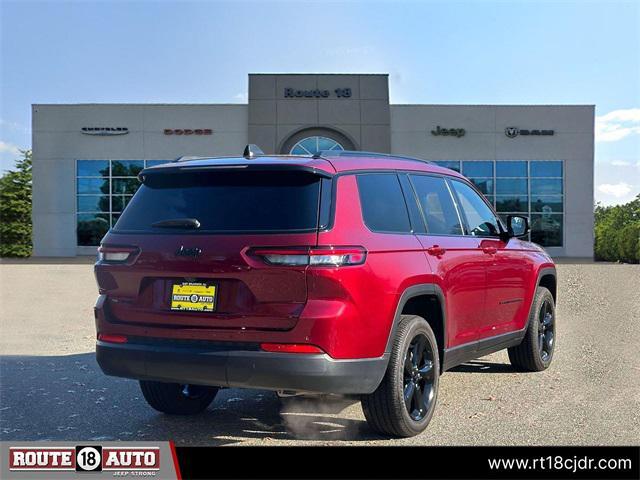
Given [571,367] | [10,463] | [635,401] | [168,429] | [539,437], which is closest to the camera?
[10,463]

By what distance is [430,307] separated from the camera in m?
A: 5.25

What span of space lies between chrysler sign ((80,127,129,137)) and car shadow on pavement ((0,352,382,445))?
29.2 meters

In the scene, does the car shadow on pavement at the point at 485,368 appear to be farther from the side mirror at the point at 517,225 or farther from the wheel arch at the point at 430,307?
the wheel arch at the point at 430,307

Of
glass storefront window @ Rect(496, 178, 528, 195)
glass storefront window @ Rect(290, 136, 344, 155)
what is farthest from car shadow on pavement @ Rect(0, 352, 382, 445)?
glass storefront window @ Rect(496, 178, 528, 195)

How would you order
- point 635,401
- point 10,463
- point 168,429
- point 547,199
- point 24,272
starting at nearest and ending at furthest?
point 10,463
point 168,429
point 635,401
point 24,272
point 547,199

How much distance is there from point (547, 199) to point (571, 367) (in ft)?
95.0

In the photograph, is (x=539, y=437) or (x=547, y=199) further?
(x=547, y=199)

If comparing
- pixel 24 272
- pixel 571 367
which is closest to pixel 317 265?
pixel 571 367

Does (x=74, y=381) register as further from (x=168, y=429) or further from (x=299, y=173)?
(x=299, y=173)

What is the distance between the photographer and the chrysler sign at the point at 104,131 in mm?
34750

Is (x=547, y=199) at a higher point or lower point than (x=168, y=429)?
higher

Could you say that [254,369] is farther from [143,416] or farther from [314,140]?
[314,140]

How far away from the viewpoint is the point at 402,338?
15.3 feet

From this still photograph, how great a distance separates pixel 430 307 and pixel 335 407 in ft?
4.02
